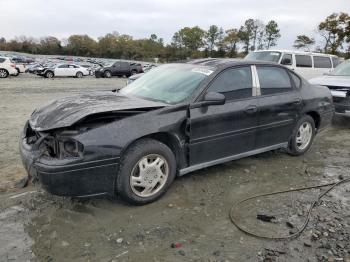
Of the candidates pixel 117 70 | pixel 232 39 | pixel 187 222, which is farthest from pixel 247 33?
pixel 187 222

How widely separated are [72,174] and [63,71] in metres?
30.3

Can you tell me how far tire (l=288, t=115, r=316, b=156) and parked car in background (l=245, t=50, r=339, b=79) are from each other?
7.25m

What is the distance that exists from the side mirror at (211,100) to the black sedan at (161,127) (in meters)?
0.01

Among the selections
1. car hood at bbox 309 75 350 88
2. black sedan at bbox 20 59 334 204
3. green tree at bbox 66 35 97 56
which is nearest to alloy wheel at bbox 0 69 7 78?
car hood at bbox 309 75 350 88

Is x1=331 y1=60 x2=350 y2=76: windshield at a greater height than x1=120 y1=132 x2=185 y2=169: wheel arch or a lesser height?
greater

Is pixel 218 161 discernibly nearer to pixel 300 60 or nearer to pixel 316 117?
pixel 316 117

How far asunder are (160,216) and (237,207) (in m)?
0.90

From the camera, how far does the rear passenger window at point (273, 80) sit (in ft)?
17.1

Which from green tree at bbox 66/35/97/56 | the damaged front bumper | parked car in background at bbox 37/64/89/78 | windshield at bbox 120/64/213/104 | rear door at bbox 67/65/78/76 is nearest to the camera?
the damaged front bumper

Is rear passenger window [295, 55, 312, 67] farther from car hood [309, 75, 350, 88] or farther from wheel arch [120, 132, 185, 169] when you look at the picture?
wheel arch [120, 132, 185, 169]

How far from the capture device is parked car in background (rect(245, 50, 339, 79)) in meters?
13.3

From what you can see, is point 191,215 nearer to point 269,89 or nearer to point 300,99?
point 269,89

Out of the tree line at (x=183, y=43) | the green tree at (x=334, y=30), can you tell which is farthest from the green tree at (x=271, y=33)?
the green tree at (x=334, y=30)

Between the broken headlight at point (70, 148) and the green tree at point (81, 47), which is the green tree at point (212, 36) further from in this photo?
the broken headlight at point (70, 148)
